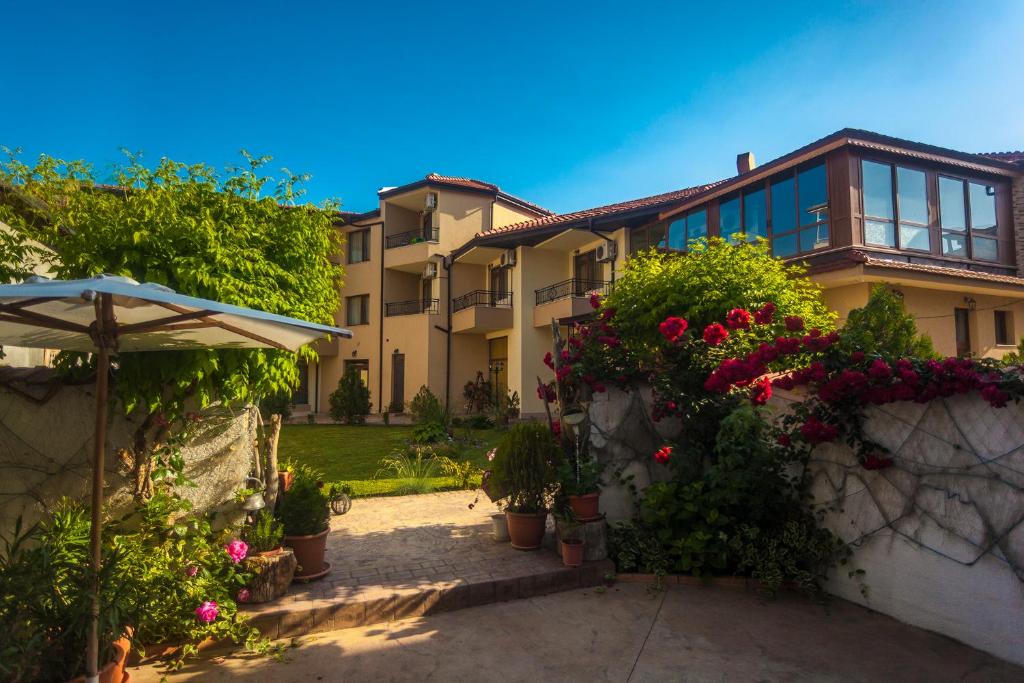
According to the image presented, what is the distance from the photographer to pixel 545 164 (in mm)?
15906

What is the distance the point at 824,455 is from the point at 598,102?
27.2ft

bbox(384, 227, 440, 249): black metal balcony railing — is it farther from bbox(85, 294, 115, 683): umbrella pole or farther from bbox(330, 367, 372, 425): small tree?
bbox(85, 294, 115, 683): umbrella pole

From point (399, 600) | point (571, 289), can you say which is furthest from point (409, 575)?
point (571, 289)

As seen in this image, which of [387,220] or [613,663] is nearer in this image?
[613,663]

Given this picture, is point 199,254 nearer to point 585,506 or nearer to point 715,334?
point 585,506

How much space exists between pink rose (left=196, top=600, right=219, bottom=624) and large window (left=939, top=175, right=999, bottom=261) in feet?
Result: 54.9

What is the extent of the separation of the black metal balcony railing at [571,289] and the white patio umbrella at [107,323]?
51.2ft

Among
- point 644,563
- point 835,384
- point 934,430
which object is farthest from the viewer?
point 644,563

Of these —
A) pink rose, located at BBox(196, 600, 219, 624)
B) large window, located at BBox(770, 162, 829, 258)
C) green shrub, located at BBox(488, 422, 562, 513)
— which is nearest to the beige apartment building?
large window, located at BBox(770, 162, 829, 258)

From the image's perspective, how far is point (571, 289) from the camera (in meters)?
20.3

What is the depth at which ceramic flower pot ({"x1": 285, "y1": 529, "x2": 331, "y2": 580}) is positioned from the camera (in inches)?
195

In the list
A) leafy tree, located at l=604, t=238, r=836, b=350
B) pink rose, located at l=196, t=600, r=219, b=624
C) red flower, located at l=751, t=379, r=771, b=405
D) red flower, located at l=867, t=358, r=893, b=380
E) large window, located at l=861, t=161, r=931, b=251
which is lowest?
pink rose, located at l=196, t=600, r=219, b=624

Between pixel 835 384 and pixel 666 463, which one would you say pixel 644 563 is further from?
pixel 835 384

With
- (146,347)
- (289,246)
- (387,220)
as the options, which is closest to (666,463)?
(289,246)
